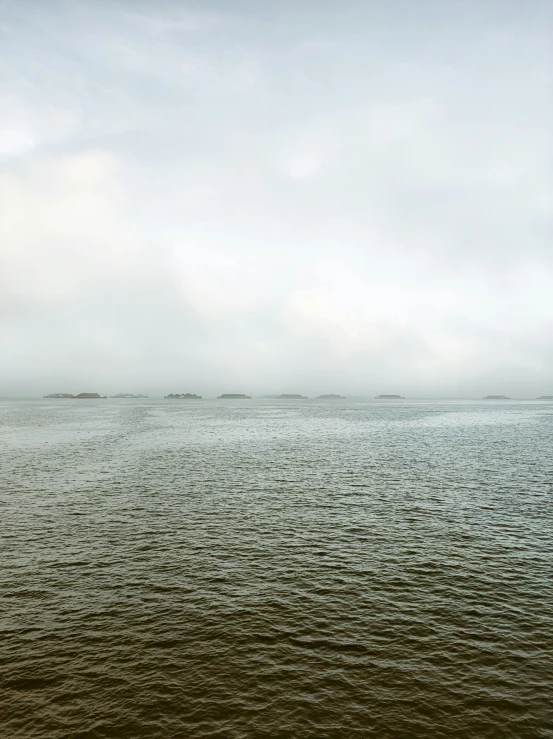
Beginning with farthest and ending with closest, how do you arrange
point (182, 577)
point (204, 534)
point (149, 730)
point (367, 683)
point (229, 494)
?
point (229, 494) → point (204, 534) → point (182, 577) → point (367, 683) → point (149, 730)

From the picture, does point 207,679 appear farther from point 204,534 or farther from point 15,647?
point 204,534

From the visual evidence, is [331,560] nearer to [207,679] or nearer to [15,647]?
[207,679]

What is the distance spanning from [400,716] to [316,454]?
7609 cm

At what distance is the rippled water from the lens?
22.3 meters

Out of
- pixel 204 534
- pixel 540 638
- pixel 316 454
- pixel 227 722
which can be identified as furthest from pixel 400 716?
pixel 316 454

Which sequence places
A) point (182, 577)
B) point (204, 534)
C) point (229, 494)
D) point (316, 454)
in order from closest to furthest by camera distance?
1. point (182, 577)
2. point (204, 534)
3. point (229, 494)
4. point (316, 454)

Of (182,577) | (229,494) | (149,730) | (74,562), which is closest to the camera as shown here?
A: (149,730)

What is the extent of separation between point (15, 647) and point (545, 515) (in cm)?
5332

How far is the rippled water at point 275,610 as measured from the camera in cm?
2230

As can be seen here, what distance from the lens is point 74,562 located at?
38438mm

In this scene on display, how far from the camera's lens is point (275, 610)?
31.3 metres

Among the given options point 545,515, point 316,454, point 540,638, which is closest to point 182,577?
point 540,638

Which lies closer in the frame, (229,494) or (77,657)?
(77,657)

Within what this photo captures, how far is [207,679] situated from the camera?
80.4ft
